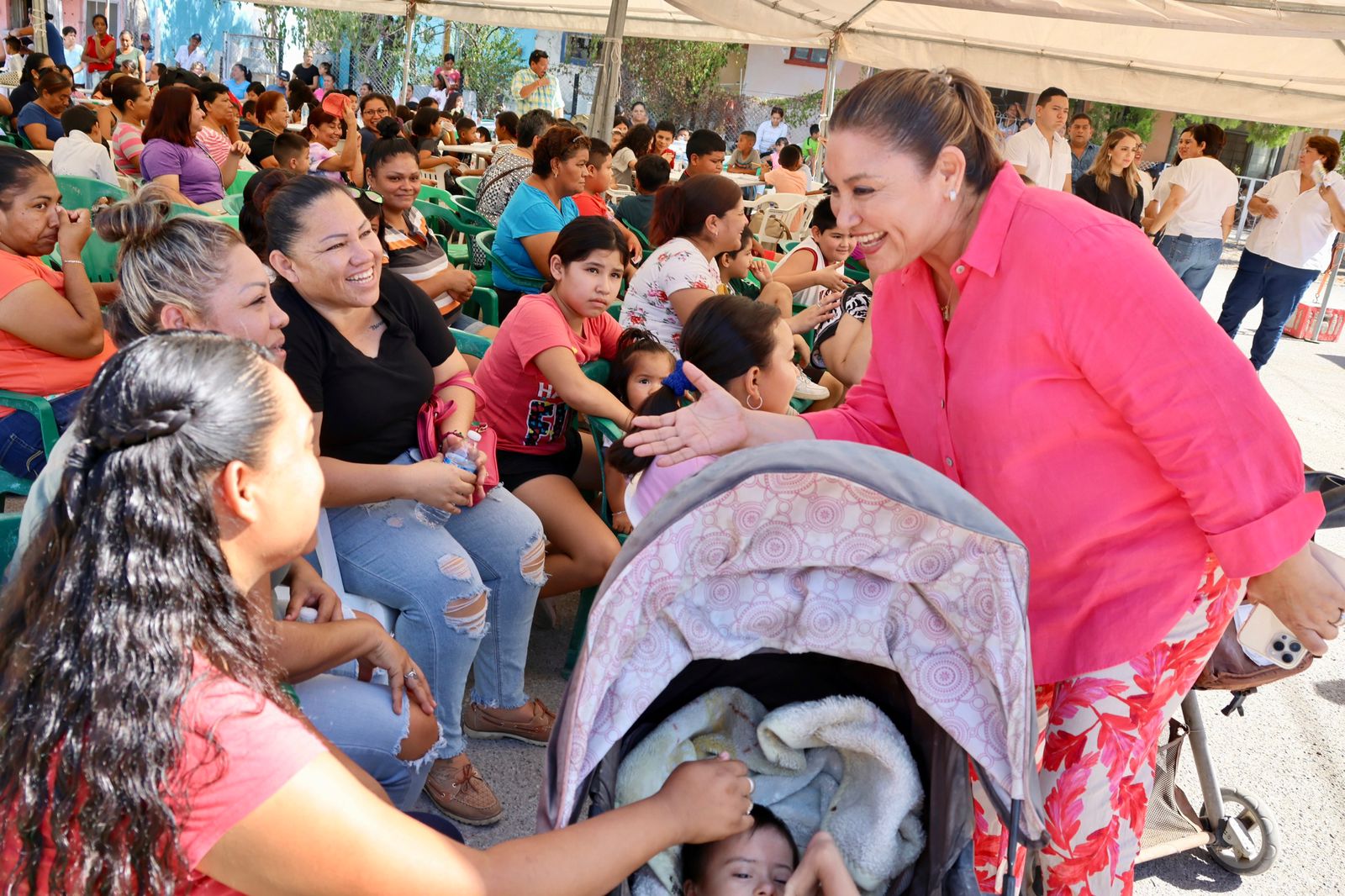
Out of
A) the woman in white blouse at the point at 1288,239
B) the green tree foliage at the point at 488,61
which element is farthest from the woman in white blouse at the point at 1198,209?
Result: the green tree foliage at the point at 488,61

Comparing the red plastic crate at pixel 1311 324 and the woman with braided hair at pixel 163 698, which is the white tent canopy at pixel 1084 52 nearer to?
the red plastic crate at pixel 1311 324

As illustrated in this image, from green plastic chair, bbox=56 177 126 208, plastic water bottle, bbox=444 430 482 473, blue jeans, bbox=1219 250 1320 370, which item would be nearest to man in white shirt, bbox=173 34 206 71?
green plastic chair, bbox=56 177 126 208

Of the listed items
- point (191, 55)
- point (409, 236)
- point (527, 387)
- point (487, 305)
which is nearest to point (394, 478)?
point (527, 387)

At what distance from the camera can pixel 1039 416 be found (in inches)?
67.1

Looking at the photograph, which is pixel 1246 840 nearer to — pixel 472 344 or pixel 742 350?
pixel 742 350

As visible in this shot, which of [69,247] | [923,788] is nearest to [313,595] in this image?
[923,788]

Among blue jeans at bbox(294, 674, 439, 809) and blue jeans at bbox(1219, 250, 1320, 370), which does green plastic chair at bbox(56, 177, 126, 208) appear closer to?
blue jeans at bbox(294, 674, 439, 809)

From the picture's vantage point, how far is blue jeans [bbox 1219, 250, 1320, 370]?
848 cm

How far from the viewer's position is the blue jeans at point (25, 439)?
3055 mm

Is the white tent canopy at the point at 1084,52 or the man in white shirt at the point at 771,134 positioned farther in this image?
the man in white shirt at the point at 771,134

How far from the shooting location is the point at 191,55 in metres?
22.7

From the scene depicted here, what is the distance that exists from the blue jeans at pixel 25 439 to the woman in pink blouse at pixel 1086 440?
2.45 meters

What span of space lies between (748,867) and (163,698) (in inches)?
39.0

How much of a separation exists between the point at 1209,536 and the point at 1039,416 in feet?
1.03
